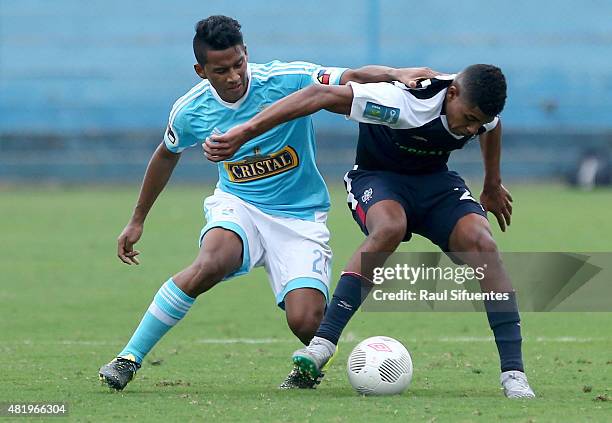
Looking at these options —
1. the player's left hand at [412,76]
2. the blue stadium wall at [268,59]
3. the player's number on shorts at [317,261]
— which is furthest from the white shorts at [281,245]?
the blue stadium wall at [268,59]

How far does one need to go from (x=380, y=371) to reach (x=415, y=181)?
1.11 m

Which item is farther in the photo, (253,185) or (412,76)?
(253,185)

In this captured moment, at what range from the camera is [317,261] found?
268 inches

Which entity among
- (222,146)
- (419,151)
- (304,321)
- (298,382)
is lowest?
(298,382)

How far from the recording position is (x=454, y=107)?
5.92 m

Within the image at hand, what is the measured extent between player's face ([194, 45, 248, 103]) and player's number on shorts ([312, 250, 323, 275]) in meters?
1.03

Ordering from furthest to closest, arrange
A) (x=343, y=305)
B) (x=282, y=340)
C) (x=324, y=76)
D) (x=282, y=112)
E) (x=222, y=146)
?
(x=282, y=340)
(x=324, y=76)
(x=343, y=305)
(x=282, y=112)
(x=222, y=146)

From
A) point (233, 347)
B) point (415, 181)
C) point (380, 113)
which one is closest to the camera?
point (380, 113)

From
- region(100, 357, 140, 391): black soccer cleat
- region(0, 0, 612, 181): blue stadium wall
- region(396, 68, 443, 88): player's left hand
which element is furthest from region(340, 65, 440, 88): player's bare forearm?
region(0, 0, 612, 181): blue stadium wall

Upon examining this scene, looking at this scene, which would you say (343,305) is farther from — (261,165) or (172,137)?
(172,137)

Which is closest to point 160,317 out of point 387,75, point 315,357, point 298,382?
point 298,382

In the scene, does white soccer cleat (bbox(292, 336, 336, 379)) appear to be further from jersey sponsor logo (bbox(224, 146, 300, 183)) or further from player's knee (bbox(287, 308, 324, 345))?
jersey sponsor logo (bbox(224, 146, 300, 183))

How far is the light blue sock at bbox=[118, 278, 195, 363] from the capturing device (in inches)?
248

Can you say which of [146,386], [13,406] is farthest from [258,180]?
[13,406]
